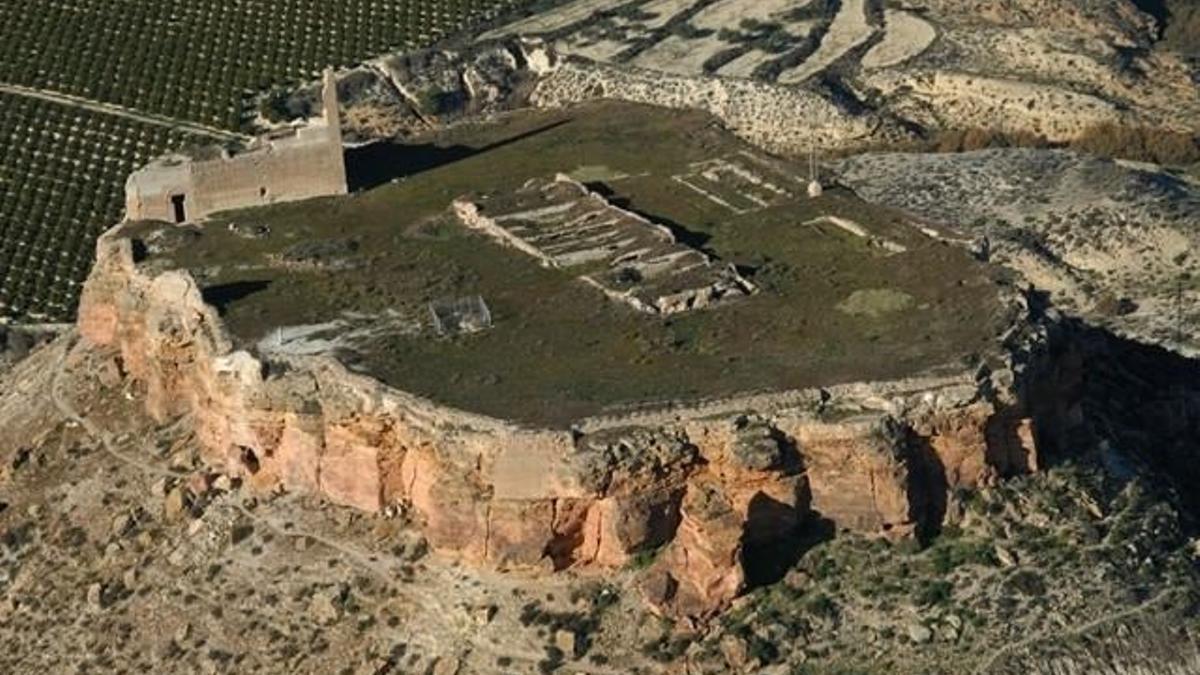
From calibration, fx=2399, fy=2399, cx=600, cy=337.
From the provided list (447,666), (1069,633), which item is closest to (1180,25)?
(1069,633)

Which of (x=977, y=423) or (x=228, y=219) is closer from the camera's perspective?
(x=977, y=423)

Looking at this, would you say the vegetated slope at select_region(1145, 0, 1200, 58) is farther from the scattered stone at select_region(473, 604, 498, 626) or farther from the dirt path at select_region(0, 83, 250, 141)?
the scattered stone at select_region(473, 604, 498, 626)

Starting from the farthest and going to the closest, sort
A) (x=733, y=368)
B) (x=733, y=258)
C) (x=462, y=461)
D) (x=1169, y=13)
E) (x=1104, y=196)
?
(x=1169, y=13)
(x=1104, y=196)
(x=733, y=258)
(x=733, y=368)
(x=462, y=461)

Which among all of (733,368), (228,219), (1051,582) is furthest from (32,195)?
(1051,582)

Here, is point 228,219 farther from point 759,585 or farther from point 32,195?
point 32,195

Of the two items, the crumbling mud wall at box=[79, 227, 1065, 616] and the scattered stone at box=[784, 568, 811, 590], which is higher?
the crumbling mud wall at box=[79, 227, 1065, 616]

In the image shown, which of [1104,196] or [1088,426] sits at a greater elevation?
[1088,426]

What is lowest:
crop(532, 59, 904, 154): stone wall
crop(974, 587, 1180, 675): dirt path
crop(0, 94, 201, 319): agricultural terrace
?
crop(532, 59, 904, 154): stone wall

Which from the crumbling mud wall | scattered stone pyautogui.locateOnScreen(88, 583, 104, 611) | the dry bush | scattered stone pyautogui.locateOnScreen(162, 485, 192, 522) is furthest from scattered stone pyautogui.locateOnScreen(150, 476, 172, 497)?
the dry bush

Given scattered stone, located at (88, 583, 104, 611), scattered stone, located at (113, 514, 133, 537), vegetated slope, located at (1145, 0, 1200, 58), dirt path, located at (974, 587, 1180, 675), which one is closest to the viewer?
dirt path, located at (974, 587, 1180, 675)
